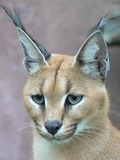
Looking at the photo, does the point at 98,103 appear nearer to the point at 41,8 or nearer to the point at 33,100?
the point at 33,100

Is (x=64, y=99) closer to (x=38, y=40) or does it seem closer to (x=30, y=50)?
(x=30, y=50)

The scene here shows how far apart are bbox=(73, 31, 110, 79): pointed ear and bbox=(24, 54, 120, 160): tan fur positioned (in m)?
0.06

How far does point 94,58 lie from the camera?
6.44m

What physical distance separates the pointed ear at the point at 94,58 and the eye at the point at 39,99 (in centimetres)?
45

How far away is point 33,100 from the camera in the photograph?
251 inches

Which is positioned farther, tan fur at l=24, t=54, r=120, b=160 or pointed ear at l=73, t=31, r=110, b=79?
pointed ear at l=73, t=31, r=110, b=79

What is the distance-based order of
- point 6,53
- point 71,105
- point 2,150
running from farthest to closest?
point 6,53 → point 2,150 → point 71,105

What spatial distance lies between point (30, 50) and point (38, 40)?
13.2 ft

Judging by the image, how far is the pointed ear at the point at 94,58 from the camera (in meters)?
6.32

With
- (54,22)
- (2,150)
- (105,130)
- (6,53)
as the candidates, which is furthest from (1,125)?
(105,130)

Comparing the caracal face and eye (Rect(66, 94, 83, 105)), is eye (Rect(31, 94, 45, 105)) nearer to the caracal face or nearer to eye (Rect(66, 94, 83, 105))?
the caracal face

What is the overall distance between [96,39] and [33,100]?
29.9 inches

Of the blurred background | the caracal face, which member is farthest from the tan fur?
the blurred background

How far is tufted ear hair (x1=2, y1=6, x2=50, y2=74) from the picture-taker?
21.0 ft
